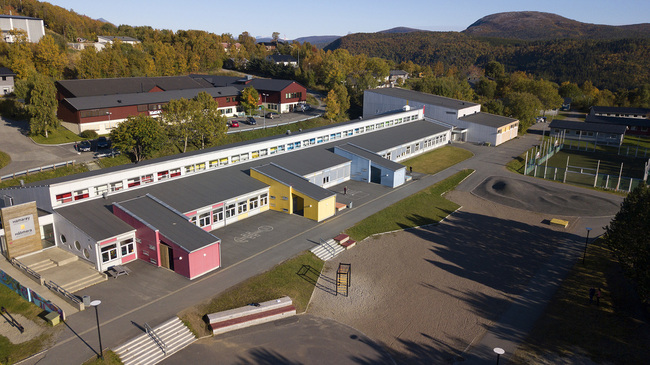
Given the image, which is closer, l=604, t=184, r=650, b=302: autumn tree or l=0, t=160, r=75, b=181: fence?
l=604, t=184, r=650, b=302: autumn tree

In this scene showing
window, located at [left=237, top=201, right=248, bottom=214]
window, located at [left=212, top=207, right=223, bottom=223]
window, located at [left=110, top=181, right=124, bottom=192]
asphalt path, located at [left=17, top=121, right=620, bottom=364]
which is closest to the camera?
asphalt path, located at [left=17, top=121, right=620, bottom=364]

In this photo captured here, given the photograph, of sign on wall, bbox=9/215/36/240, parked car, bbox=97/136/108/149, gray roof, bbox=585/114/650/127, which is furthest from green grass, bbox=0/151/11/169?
gray roof, bbox=585/114/650/127

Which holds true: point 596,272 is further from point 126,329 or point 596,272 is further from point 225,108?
point 225,108

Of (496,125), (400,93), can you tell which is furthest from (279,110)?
(496,125)

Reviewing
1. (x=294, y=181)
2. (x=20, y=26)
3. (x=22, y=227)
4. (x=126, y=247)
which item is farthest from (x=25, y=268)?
(x=20, y=26)

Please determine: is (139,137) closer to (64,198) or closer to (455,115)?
(64,198)

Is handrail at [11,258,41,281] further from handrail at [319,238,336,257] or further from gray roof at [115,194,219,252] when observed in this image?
handrail at [319,238,336,257]
